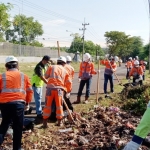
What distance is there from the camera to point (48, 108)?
22.7ft

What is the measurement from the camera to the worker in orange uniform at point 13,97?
508cm

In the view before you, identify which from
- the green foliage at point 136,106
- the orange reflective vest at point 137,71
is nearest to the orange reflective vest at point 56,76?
the green foliage at point 136,106

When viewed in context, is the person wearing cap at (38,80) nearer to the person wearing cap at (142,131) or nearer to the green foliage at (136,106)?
the green foliage at (136,106)

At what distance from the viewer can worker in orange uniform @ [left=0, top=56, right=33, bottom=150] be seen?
5078 mm

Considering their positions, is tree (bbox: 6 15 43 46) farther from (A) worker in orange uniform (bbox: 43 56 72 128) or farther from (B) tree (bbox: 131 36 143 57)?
(A) worker in orange uniform (bbox: 43 56 72 128)

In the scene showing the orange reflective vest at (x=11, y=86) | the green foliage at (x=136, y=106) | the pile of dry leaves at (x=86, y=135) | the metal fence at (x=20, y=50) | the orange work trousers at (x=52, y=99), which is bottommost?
the pile of dry leaves at (x=86, y=135)

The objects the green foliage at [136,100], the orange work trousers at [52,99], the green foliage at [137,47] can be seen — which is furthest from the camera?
the green foliage at [137,47]

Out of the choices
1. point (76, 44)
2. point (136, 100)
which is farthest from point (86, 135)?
point (76, 44)

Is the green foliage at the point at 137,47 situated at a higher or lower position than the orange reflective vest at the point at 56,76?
higher

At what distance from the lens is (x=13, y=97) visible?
5.09m

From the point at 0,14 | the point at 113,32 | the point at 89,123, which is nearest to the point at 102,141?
the point at 89,123

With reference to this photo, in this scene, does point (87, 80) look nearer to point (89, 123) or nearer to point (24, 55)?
point (89, 123)

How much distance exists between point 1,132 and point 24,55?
4052 centimetres

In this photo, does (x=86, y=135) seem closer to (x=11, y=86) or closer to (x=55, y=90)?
(x=55, y=90)
